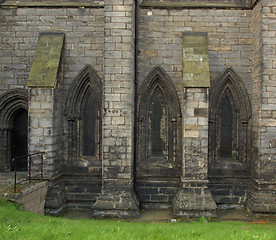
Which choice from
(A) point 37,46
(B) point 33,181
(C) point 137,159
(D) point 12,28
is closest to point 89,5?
(A) point 37,46

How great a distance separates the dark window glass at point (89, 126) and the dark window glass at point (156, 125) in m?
2.17

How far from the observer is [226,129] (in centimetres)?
901

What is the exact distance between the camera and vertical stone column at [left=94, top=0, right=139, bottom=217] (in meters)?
7.64

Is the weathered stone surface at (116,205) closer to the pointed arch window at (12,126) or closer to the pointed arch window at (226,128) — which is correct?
the pointed arch window at (226,128)

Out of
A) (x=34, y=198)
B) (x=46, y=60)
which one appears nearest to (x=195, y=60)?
(x=46, y=60)

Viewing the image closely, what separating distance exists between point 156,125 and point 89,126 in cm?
247

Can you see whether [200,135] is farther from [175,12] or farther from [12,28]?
[12,28]

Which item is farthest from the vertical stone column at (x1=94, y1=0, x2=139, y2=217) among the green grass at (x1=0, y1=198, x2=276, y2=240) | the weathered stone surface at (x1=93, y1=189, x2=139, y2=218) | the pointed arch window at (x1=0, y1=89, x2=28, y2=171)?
the pointed arch window at (x1=0, y1=89, x2=28, y2=171)

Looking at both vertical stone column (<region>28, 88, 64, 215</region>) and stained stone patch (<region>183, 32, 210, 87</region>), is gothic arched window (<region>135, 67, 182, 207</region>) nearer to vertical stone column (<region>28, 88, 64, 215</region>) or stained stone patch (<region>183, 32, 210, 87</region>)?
stained stone patch (<region>183, 32, 210, 87</region>)

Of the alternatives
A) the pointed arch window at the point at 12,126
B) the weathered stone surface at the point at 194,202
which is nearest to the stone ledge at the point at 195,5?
the pointed arch window at the point at 12,126

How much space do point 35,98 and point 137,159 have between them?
3974 mm

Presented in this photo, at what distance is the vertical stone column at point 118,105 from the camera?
7637 millimetres

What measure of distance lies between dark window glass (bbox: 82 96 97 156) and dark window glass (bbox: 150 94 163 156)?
2170mm

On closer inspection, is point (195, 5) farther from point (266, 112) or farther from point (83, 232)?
point (83, 232)
